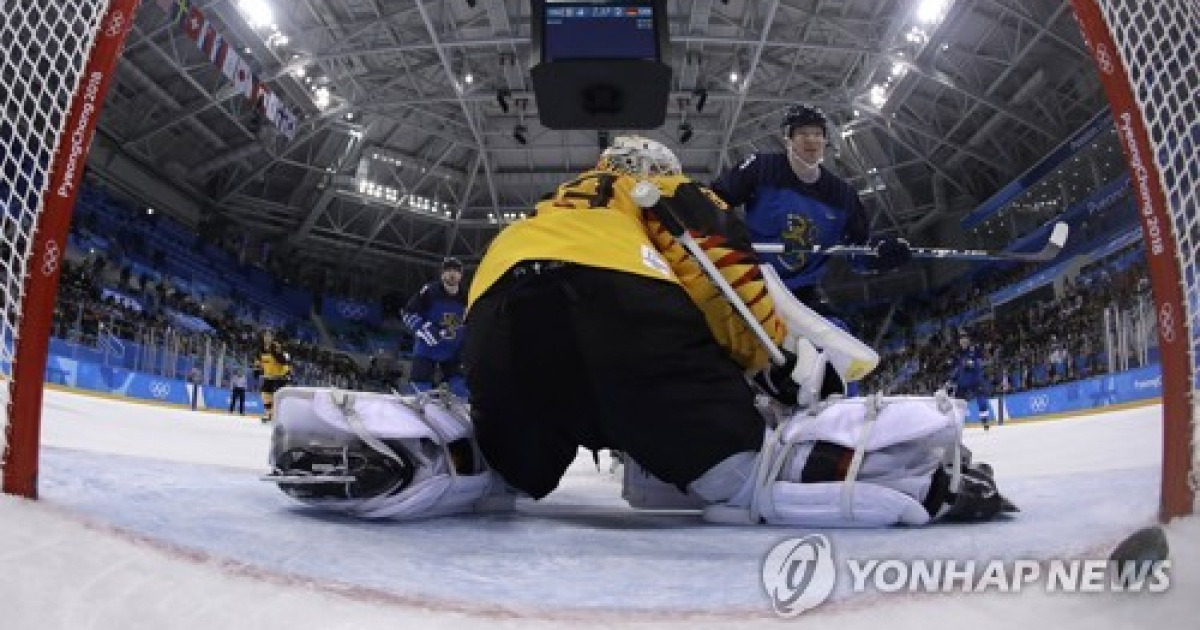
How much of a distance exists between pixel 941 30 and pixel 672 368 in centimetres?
1506

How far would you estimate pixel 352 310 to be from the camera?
87.9 ft

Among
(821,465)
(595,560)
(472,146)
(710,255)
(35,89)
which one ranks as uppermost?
(472,146)

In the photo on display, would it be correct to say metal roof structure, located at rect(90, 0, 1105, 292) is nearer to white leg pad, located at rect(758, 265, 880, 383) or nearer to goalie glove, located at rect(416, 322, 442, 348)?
goalie glove, located at rect(416, 322, 442, 348)

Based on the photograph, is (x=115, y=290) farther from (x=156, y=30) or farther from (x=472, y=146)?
(x=472, y=146)

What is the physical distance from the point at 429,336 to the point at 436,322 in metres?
0.11

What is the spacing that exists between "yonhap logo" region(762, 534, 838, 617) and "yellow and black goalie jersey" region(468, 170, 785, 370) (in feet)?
2.16

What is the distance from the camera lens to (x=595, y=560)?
147 cm

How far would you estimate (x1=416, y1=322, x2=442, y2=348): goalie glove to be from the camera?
5977mm

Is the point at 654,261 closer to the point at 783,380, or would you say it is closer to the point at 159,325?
the point at 783,380

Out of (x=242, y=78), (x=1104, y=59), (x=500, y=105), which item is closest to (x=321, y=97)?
(x=500, y=105)

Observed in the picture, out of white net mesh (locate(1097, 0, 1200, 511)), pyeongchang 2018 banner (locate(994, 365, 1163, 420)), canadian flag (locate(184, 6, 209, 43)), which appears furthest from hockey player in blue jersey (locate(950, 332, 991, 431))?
canadian flag (locate(184, 6, 209, 43))

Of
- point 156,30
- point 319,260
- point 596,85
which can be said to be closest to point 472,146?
point 156,30

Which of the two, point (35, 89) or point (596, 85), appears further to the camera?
point (596, 85)
